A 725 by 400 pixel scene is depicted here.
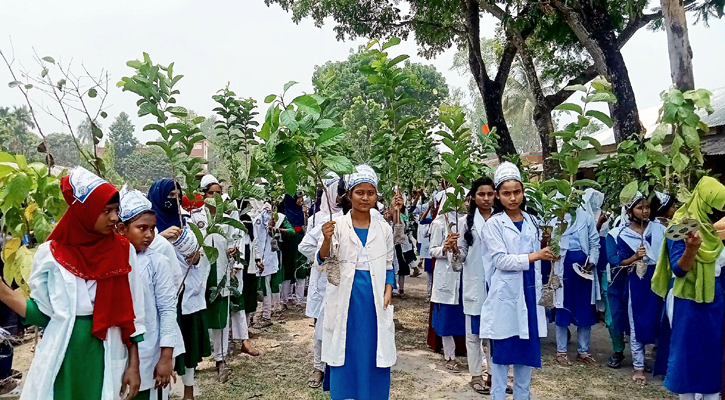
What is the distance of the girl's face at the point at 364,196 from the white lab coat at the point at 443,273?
5.81 feet

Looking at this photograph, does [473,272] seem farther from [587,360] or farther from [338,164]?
[338,164]

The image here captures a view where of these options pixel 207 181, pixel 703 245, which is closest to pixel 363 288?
pixel 703 245

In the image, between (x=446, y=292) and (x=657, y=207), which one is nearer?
(x=657, y=207)

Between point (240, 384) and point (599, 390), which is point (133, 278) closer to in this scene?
point (240, 384)

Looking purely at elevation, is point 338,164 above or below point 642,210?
above

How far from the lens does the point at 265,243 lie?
719cm

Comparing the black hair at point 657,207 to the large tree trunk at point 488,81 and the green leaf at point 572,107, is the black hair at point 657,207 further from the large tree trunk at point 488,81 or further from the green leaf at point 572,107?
the large tree trunk at point 488,81

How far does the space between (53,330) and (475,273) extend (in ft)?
11.3

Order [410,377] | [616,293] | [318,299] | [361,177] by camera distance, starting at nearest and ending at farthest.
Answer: [361,177], [318,299], [410,377], [616,293]

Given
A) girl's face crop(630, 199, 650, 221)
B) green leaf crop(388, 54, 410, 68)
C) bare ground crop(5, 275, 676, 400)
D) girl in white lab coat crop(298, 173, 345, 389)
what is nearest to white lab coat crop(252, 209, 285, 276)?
bare ground crop(5, 275, 676, 400)

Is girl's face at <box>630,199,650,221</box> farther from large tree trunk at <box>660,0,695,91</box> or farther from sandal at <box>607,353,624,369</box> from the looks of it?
large tree trunk at <box>660,0,695,91</box>

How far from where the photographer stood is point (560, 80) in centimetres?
1381

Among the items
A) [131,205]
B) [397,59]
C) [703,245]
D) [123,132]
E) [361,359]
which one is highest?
[123,132]

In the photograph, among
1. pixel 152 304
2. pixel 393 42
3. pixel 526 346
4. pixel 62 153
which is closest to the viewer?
pixel 152 304
